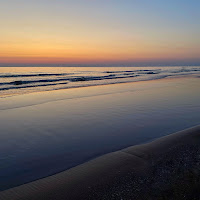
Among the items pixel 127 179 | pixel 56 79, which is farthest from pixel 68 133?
pixel 56 79

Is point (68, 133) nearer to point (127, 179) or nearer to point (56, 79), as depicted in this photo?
point (127, 179)

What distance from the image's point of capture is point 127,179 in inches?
155

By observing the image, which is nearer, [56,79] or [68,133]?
[68,133]

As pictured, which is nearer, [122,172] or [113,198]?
[113,198]

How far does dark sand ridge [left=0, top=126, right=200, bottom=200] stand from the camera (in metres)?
3.49

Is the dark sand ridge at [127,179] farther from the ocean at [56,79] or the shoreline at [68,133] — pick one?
the ocean at [56,79]

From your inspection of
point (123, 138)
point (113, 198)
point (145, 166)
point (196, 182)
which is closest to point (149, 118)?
point (123, 138)

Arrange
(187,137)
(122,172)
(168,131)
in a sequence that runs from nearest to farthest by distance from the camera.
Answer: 1. (122,172)
2. (187,137)
3. (168,131)

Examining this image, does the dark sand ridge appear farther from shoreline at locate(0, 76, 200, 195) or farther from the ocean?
the ocean

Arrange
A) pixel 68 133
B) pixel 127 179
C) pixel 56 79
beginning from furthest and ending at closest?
pixel 56 79 → pixel 68 133 → pixel 127 179

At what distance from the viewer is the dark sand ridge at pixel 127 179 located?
3.49 meters

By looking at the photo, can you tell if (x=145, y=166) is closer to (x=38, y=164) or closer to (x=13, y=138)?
(x=38, y=164)

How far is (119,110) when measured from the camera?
11141 mm

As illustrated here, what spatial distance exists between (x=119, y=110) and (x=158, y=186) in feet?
24.8
